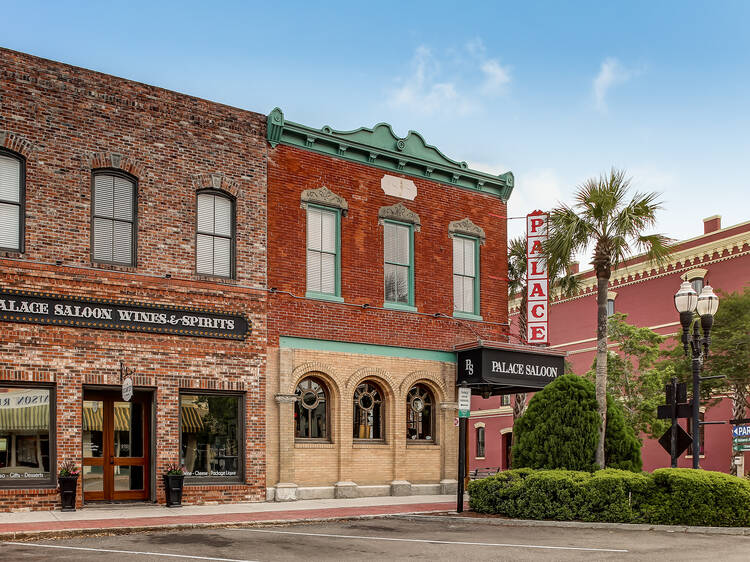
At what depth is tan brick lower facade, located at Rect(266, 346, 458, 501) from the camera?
65.7ft

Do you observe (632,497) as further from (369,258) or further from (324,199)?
(324,199)

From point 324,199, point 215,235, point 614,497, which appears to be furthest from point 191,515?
point 324,199

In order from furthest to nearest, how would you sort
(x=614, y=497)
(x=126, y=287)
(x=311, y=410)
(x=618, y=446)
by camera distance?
1. (x=311, y=410)
2. (x=618, y=446)
3. (x=126, y=287)
4. (x=614, y=497)

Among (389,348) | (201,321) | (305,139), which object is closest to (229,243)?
(201,321)

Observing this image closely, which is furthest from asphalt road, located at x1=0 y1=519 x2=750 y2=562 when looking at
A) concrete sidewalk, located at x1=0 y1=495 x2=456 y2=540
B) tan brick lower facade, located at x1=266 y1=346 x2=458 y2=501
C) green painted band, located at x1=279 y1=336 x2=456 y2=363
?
green painted band, located at x1=279 y1=336 x2=456 y2=363

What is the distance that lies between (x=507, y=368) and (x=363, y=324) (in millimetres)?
4060

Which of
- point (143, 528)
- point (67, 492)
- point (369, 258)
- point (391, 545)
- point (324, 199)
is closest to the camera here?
point (391, 545)

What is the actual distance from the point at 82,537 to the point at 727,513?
1103 cm

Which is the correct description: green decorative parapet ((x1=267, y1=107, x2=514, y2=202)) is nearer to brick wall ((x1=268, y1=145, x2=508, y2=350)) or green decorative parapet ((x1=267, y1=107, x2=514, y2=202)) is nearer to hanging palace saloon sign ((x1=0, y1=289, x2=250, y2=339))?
brick wall ((x1=268, y1=145, x2=508, y2=350))

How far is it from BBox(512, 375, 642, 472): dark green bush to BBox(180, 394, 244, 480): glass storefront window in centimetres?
615

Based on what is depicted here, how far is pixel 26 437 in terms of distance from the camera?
1700 centimetres

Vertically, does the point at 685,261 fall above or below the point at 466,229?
above

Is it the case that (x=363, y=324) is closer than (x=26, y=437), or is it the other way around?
(x=26, y=437)

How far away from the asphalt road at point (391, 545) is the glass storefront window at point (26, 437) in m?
3.91
